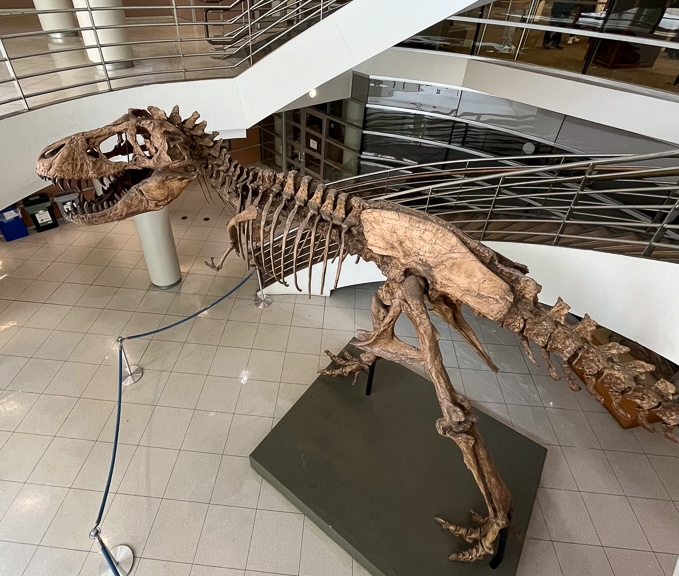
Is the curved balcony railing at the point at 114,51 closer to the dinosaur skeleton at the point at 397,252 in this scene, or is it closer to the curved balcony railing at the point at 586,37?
the dinosaur skeleton at the point at 397,252

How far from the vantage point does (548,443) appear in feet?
13.7

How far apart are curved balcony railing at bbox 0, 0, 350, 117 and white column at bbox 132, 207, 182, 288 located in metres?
1.50

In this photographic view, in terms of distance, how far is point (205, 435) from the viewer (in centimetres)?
402

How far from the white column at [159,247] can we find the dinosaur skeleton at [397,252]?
2.12 m

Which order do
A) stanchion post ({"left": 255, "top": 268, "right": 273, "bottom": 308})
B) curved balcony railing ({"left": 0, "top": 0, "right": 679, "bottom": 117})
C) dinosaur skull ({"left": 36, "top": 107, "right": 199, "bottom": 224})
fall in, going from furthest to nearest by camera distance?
stanchion post ({"left": 255, "top": 268, "right": 273, "bottom": 308}) → curved balcony railing ({"left": 0, "top": 0, "right": 679, "bottom": 117}) → dinosaur skull ({"left": 36, "top": 107, "right": 199, "bottom": 224})

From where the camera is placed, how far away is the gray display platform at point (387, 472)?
3.15m

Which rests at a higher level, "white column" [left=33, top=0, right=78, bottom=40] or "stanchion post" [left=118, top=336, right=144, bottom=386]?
"white column" [left=33, top=0, right=78, bottom=40]

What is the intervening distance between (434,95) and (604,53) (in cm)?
218

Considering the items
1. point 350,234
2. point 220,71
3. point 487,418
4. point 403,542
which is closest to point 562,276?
point 487,418

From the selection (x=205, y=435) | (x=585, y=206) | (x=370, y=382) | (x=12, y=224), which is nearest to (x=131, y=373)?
(x=205, y=435)

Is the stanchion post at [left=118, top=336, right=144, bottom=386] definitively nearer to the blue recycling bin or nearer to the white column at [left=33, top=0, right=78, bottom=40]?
the blue recycling bin

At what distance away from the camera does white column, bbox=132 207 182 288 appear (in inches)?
198

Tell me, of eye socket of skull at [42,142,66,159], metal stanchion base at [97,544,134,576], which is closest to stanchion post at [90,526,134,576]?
metal stanchion base at [97,544,134,576]

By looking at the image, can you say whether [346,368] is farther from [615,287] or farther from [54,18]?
[54,18]
